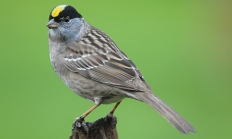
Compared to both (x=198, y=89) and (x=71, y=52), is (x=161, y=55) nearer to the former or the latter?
(x=198, y=89)

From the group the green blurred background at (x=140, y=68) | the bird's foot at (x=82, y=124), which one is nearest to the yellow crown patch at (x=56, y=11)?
the bird's foot at (x=82, y=124)

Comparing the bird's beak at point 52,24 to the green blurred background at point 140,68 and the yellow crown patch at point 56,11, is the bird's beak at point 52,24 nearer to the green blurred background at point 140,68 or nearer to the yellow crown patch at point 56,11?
the yellow crown patch at point 56,11

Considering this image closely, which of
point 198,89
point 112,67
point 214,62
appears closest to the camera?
point 112,67

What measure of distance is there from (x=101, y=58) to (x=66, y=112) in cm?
426

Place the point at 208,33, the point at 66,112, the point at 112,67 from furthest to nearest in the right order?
the point at 208,33 < the point at 66,112 < the point at 112,67

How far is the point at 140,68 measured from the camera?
15.3 metres

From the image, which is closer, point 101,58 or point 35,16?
point 101,58

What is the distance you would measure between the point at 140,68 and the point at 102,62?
17.4 feet

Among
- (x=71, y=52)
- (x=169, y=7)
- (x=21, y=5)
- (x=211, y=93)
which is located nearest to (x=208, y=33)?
(x=169, y=7)

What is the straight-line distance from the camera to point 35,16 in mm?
18562

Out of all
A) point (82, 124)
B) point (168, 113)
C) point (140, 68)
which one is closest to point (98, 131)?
point (82, 124)

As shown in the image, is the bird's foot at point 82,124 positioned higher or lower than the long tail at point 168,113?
higher

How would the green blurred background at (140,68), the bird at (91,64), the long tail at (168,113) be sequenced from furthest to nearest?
the green blurred background at (140,68)
the bird at (91,64)
the long tail at (168,113)

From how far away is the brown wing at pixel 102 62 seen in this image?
9680 millimetres
